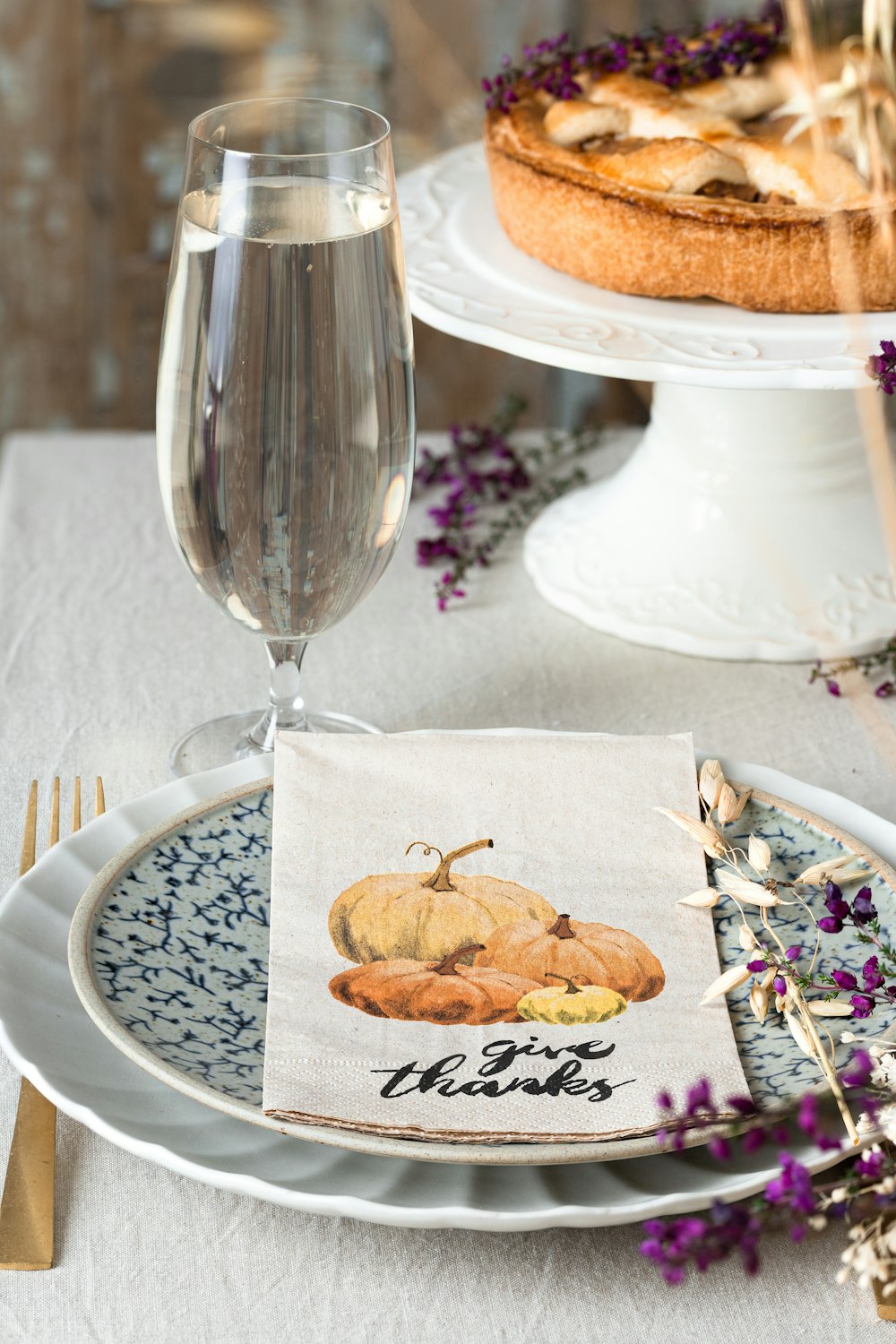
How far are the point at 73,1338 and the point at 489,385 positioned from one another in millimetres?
1591

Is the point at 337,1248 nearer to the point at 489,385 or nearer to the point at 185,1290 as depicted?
the point at 185,1290

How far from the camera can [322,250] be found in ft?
1.66

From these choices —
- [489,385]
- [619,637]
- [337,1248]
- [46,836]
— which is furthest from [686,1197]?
[489,385]

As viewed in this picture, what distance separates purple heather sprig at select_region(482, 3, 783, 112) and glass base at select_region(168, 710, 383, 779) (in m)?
0.41

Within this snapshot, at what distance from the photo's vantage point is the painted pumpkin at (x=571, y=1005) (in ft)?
1.43

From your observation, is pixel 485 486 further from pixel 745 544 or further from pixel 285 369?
pixel 285 369

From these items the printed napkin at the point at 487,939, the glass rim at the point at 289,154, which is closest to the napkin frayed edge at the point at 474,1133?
the printed napkin at the point at 487,939

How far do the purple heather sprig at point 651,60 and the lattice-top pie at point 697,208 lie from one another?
47mm

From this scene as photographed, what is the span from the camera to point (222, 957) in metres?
0.46

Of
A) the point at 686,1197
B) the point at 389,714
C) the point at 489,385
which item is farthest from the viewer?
the point at 489,385

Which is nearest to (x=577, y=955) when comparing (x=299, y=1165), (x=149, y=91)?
(x=299, y=1165)

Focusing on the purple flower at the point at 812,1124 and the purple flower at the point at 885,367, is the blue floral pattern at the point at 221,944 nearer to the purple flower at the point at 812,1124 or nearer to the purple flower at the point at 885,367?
the purple flower at the point at 812,1124

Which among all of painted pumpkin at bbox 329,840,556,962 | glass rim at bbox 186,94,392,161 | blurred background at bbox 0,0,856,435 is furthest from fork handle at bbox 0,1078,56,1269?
blurred background at bbox 0,0,856,435

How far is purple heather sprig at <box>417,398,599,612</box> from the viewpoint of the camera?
86 cm
